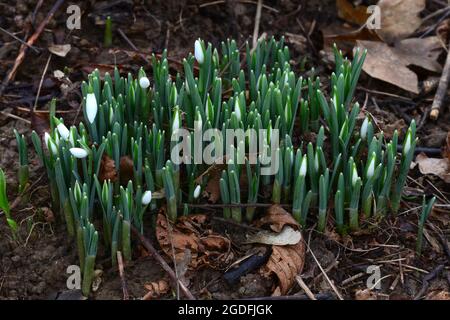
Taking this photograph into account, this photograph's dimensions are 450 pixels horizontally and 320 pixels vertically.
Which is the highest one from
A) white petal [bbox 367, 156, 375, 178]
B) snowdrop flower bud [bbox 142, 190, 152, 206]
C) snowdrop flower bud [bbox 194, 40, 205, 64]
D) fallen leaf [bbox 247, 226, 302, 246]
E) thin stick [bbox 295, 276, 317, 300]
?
snowdrop flower bud [bbox 194, 40, 205, 64]

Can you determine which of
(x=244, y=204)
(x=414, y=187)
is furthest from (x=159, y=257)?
(x=414, y=187)

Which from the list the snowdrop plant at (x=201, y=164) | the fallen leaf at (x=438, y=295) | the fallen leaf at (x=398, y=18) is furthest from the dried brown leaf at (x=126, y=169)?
the fallen leaf at (x=398, y=18)

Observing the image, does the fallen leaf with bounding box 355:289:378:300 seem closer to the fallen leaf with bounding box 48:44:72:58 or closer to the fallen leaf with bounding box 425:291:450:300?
the fallen leaf with bounding box 425:291:450:300

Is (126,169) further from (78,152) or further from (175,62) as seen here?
(175,62)

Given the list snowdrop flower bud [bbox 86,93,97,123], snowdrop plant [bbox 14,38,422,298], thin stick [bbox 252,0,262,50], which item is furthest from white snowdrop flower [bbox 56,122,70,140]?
thin stick [bbox 252,0,262,50]

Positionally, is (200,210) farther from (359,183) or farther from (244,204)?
(359,183)

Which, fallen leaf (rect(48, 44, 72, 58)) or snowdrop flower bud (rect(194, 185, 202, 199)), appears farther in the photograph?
fallen leaf (rect(48, 44, 72, 58))

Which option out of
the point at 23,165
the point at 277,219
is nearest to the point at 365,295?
the point at 277,219
